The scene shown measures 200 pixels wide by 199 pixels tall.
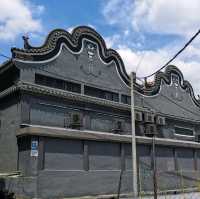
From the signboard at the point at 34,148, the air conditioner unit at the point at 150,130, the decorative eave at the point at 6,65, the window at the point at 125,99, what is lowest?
the signboard at the point at 34,148

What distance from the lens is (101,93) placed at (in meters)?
25.2

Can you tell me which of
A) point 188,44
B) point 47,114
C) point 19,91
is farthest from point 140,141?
point 188,44

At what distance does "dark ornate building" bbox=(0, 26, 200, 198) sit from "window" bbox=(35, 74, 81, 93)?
67 millimetres

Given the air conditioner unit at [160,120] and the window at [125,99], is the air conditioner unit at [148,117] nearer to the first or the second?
the air conditioner unit at [160,120]

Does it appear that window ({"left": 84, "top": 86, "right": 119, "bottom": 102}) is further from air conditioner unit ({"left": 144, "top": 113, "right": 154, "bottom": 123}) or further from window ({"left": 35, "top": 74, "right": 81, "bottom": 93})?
air conditioner unit ({"left": 144, "top": 113, "right": 154, "bottom": 123})

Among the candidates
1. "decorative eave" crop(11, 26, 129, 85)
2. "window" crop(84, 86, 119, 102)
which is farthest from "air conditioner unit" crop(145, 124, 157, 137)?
"decorative eave" crop(11, 26, 129, 85)

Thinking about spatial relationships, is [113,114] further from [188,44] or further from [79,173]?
[188,44]

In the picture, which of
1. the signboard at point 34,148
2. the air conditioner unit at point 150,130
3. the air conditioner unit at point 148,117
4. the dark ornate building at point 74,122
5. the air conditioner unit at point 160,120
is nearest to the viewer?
the signboard at point 34,148

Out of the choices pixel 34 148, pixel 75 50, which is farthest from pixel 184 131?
pixel 34 148

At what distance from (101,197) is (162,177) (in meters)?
7.44

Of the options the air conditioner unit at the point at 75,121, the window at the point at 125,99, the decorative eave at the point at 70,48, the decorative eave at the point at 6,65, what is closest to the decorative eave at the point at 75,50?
the decorative eave at the point at 70,48

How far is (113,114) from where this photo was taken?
82.9 ft

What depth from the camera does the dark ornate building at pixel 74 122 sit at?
64.4 ft

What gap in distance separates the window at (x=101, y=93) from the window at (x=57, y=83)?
92 cm
